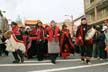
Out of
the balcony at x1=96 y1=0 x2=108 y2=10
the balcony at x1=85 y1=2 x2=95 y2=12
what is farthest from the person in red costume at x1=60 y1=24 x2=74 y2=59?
the balcony at x1=85 y1=2 x2=95 y2=12

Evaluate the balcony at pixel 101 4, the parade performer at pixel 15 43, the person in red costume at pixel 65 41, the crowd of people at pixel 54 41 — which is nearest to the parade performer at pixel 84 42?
the crowd of people at pixel 54 41

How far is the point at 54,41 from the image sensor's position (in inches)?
621

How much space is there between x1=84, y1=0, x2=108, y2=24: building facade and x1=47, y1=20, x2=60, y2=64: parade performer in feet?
125

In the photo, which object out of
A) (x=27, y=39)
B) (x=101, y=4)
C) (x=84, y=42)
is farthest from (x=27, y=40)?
(x=101, y=4)

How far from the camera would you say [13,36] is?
51.3 feet

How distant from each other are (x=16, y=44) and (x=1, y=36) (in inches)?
394

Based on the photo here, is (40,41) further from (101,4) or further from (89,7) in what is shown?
(89,7)

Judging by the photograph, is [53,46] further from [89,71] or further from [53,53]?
[89,71]

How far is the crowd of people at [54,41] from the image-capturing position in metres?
14.9

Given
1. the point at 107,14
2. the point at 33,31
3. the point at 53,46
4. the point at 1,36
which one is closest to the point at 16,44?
the point at 53,46

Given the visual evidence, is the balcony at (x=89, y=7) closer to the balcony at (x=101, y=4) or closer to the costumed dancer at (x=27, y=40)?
the balcony at (x=101, y=4)

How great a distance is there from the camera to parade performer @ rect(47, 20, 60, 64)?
606 inches

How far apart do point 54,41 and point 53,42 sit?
0.06 metres

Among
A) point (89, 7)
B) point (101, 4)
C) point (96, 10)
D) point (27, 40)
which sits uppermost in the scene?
point (89, 7)
